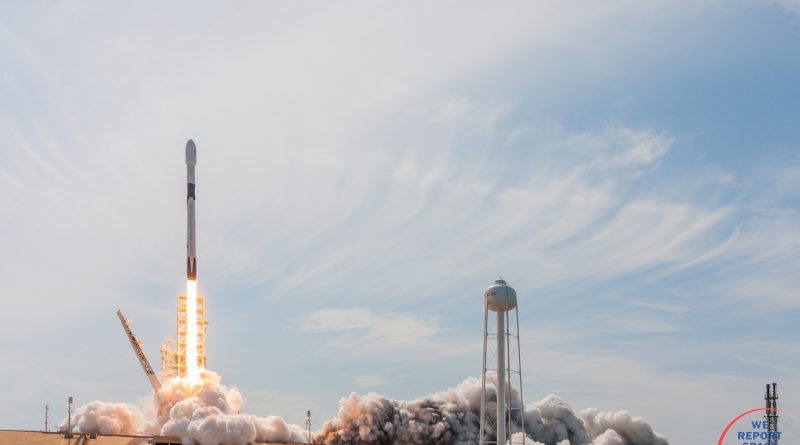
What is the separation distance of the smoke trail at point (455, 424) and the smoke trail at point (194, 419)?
953cm

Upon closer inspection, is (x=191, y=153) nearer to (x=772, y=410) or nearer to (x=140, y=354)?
(x=140, y=354)

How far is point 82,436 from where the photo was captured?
106000 mm

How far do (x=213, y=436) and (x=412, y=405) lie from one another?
33.3 metres

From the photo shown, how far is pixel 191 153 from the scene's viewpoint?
108062 mm

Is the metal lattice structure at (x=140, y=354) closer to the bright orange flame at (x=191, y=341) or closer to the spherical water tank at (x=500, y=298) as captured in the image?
the bright orange flame at (x=191, y=341)

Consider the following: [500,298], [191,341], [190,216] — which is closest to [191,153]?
[190,216]

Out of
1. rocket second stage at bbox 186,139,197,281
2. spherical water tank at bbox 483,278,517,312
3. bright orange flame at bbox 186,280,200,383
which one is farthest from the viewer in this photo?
bright orange flame at bbox 186,280,200,383

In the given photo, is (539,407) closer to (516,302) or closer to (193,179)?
(516,302)

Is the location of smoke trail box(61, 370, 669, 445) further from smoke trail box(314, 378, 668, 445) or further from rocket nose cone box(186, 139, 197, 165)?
rocket nose cone box(186, 139, 197, 165)

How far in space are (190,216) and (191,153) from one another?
7893 millimetres

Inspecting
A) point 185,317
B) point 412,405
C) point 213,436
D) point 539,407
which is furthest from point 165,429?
point 539,407

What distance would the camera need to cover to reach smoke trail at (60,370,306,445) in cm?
10362

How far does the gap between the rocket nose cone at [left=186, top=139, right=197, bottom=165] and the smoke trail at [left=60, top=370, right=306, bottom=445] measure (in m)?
27.2

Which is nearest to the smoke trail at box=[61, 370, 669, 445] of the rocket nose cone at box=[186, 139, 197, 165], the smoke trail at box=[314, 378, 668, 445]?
the smoke trail at box=[314, 378, 668, 445]
